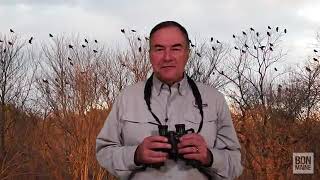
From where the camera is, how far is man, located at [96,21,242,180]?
2174mm

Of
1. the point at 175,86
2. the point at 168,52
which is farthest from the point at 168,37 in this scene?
the point at 175,86

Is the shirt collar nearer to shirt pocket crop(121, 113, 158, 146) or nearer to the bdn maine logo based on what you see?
shirt pocket crop(121, 113, 158, 146)

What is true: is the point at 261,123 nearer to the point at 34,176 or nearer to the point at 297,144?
the point at 297,144

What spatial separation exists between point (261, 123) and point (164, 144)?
2091cm

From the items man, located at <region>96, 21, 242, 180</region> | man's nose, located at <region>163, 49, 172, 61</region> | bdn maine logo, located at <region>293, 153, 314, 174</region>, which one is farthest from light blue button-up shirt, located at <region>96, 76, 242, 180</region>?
bdn maine logo, located at <region>293, 153, 314, 174</region>

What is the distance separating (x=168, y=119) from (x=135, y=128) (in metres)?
0.13

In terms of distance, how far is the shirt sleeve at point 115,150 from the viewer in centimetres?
216

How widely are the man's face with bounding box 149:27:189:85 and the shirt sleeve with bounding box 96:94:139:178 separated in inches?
8.3

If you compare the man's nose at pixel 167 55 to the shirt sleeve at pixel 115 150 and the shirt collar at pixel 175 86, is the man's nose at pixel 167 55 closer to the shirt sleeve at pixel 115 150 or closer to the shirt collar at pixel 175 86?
the shirt collar at pixel 175 86

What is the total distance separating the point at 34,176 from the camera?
1014 inches

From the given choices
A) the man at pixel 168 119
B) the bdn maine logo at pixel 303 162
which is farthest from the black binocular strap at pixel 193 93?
the bdn maine logo at pixel 303 162

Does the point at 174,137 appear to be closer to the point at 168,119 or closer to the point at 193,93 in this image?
the point at 168,119

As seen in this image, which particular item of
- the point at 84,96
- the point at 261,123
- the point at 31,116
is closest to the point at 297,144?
the point at 261,123

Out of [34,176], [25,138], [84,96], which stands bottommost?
[34,176]
